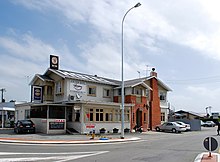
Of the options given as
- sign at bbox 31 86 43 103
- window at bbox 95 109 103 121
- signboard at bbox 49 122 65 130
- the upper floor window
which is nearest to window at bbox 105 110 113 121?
window at bbox 95 109 103 121

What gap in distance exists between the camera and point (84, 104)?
3231 centimetres

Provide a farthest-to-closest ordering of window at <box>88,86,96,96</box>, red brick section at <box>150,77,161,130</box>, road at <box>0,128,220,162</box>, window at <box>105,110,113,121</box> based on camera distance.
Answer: red brick section at <box>150,77,161,130</box> < window at <box>88,86,96,96</box> < window at <box>105,110,113,121</box> < road at <box>0,128,220,162</box>

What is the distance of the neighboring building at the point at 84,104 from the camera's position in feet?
105

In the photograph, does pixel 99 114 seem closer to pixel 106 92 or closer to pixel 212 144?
pixel 106 92

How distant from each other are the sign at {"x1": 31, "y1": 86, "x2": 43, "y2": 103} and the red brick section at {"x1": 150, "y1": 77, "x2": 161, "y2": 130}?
628 inches

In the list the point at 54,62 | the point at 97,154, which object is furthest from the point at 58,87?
the point at 97,154

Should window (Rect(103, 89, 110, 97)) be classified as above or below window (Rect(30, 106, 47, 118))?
above

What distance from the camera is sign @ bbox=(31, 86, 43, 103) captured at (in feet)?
118

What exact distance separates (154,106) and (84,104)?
14982mm

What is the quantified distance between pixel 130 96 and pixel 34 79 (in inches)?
503

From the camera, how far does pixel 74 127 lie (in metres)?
32.8

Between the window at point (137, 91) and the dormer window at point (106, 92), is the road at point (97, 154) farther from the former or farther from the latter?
the window at point (137, 91)

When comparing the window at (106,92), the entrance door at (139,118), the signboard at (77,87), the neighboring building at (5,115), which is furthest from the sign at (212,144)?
the neighboring building at (5,115)

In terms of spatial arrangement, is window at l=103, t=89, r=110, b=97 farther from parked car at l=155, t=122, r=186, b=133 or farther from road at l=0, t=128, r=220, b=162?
road at l=0, t=128, r=220, b=162
